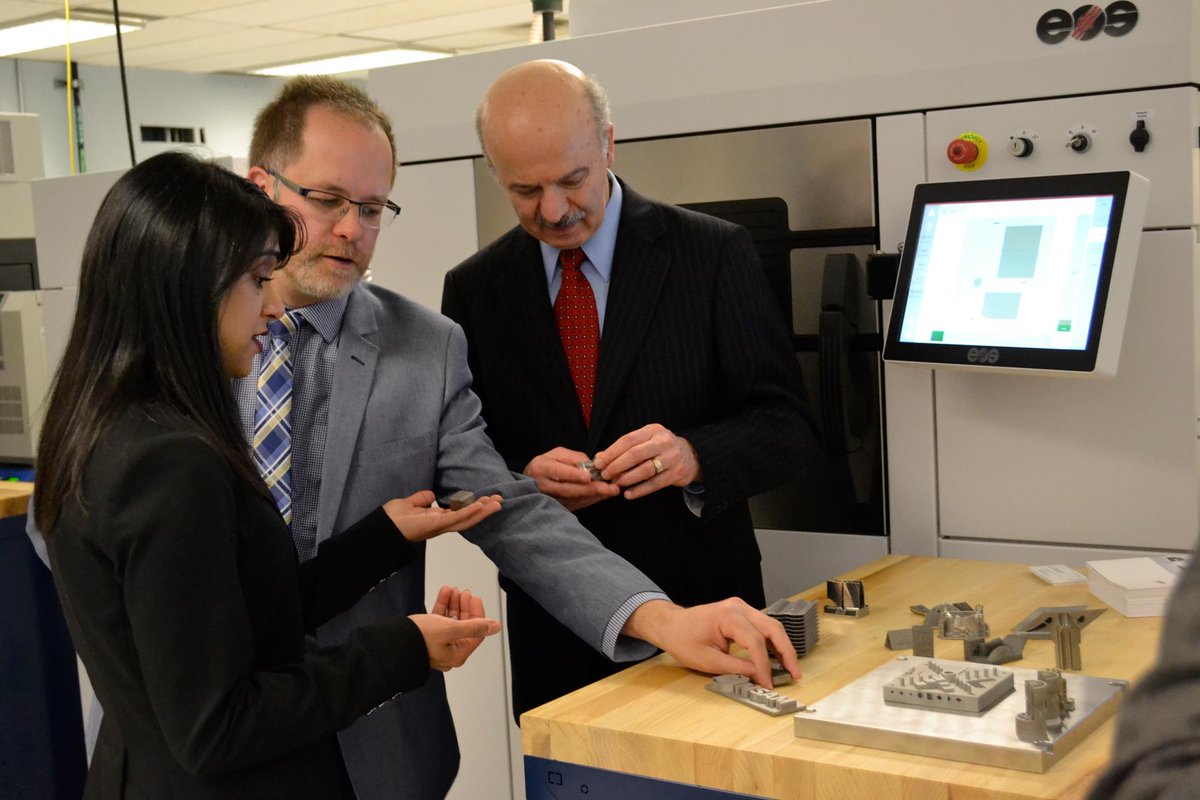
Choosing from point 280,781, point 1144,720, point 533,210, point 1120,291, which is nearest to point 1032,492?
point 1120,291

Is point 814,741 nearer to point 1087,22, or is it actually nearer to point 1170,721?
point 1170,721

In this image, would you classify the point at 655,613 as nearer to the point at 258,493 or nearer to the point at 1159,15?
the point at 258,493

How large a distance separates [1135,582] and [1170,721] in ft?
4.45

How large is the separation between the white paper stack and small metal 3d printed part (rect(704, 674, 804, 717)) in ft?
1.87

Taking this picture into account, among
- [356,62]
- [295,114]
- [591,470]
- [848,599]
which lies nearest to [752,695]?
[848,599]

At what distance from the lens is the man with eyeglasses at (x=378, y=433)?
5.29 ft

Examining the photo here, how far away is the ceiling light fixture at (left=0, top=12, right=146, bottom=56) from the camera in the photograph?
786 cm

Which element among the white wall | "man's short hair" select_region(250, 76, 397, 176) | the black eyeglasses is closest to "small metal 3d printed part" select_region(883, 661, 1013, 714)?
the black eyeglasses

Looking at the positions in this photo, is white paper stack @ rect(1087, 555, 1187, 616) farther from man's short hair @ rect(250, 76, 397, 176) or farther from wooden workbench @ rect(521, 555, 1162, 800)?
man's short hair @ rect(250, 76, 397, 176)

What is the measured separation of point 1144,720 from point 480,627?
1.02 metres

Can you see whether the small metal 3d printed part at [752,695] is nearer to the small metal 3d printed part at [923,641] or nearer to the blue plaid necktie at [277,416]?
the small metal 3d printed part at [923,641]

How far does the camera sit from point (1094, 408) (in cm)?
202

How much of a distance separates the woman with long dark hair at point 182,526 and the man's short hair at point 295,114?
1.54ft

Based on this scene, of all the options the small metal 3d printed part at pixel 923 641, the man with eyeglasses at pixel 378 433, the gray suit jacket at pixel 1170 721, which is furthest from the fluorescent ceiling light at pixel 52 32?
the gray suit jacket at pixel 1170 721
